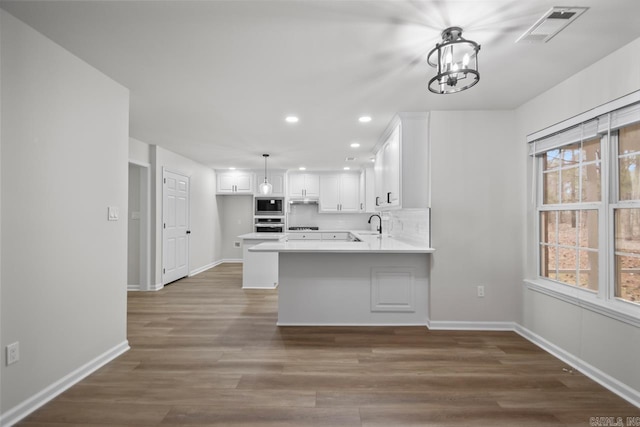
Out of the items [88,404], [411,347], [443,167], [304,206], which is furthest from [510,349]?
[304,206]

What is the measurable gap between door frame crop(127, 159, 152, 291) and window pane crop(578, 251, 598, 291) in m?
5.36

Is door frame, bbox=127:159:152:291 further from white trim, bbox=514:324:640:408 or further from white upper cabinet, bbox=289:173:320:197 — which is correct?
white trim, bbox=514:324:640:408

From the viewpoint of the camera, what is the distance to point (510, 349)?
2.83 m

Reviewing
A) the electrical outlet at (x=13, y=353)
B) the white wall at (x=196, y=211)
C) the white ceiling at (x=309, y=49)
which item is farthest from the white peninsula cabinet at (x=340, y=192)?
the electrical outlet at (x=13, y=353)

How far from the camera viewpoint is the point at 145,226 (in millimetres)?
4984

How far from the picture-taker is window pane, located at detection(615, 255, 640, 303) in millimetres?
2156

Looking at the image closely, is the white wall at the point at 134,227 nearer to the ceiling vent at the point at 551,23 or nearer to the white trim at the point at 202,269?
the white trim at the point at 202,269

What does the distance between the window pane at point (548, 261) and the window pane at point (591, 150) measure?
0.85 metres

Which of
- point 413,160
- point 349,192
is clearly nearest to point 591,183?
point 413,160

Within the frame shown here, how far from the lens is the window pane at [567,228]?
8.77 feet

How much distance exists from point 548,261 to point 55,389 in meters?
4.05

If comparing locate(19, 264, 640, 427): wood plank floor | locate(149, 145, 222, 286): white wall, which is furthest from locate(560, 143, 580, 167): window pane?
locate(149, 145, 222, 286): white wall

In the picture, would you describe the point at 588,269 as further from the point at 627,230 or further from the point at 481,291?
the point at 481,291

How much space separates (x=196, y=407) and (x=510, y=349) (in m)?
2.59
